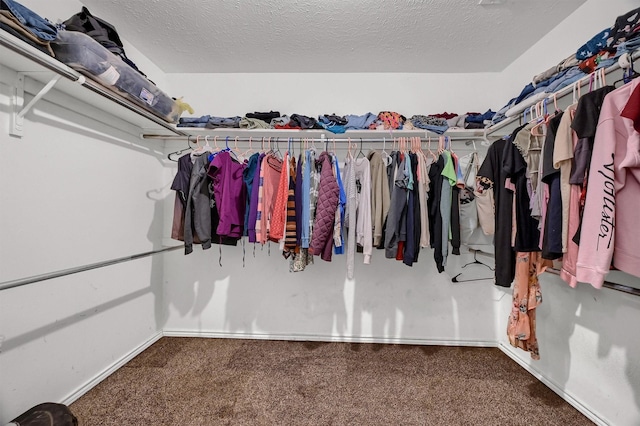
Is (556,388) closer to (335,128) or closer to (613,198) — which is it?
(613,198)

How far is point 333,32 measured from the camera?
1711 mm

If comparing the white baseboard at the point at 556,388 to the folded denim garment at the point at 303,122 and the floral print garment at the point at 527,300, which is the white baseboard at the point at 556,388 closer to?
the floral print garment at the point at 527,300

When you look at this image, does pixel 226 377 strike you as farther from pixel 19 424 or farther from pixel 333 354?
pixel 19 424

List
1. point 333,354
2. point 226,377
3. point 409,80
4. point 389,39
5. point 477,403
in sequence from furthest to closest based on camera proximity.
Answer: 1. point 409,80
2. point 333,354
3. point 389,39
4. point 226,377
5. point 477,403

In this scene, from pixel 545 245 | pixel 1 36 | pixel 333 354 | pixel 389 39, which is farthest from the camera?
pixel 333 354

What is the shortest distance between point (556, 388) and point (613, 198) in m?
1.48

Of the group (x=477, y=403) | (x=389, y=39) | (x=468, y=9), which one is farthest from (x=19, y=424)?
(x=468, y=9)

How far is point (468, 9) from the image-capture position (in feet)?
4.95

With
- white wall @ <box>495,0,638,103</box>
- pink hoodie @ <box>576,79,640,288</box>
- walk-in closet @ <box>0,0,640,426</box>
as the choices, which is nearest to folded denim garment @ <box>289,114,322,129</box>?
walk-in closet @ <box>0,0,640,426</box>

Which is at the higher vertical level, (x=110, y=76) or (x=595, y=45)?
(x=595, y=45)

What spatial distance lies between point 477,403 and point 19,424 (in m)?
2.25

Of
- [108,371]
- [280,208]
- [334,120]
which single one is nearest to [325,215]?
[280,208]

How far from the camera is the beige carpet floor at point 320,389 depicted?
134cm

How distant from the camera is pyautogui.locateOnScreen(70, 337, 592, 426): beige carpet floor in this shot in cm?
134
